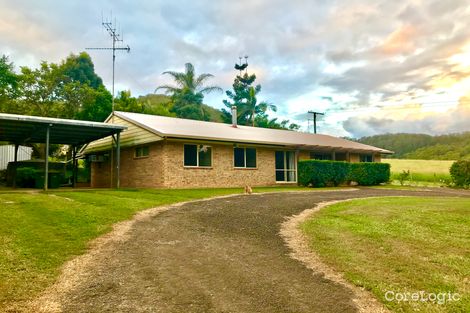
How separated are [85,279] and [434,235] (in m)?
7.12

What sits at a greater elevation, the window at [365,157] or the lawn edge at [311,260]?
the window at [365,157]

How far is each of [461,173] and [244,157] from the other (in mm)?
16628

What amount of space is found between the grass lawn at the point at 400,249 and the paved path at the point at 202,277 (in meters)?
0.71

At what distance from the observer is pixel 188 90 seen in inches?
1850

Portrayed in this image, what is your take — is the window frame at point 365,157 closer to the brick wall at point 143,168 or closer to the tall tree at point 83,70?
the brick wall at point 143,168

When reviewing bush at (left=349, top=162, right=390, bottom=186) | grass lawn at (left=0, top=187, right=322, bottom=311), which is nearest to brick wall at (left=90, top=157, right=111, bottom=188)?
grass lawn at (left=0, top=187, right=322, bottom=311)

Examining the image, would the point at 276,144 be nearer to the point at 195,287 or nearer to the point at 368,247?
the point at 368,247

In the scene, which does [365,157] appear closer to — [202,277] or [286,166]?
[286,166]

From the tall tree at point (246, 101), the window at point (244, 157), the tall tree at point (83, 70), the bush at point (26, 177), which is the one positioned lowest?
the bush at point (26, 177)

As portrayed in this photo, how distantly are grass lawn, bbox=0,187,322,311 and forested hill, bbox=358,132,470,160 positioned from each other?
334 feet

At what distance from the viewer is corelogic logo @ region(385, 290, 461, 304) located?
4.43 meters

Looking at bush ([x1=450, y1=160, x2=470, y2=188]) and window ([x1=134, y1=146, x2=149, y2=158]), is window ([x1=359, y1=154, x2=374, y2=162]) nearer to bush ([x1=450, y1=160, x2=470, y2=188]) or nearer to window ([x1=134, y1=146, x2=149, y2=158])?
bush ([x1=450, y1=160, x2=470, y2=188])

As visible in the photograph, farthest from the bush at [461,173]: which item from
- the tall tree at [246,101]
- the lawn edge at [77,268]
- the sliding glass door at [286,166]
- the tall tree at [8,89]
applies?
the tall tree at [8,89]

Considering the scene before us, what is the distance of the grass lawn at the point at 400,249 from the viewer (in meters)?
4.84
